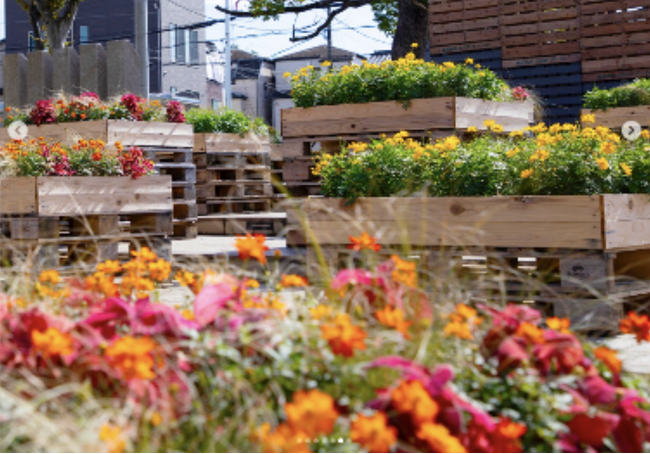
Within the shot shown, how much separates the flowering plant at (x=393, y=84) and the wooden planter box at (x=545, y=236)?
263 cm

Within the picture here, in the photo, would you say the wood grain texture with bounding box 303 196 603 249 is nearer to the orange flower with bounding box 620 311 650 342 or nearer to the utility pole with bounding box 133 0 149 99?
the orange flower with bounding box 620 311 650 342

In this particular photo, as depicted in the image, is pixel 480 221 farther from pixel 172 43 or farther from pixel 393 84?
pixel 172 43

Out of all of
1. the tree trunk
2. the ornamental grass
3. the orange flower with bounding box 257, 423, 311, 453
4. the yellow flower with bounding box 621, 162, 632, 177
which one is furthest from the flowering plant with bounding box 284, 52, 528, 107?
the orange flower with bounding box 257, 423, 311, 453

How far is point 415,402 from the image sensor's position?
5.62ft

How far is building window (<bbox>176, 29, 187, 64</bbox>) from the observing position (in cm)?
3381

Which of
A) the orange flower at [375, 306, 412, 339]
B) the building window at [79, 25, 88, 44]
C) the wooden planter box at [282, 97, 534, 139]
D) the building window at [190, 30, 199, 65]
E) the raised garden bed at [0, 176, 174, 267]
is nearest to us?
the orange flower at [375, 306, 412, 339]

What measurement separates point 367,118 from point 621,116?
4.16m

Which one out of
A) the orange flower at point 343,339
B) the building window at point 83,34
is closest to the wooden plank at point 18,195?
the orange flower at point 343,339

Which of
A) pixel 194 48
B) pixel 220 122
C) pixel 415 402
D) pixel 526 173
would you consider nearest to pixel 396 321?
pixel 415 402

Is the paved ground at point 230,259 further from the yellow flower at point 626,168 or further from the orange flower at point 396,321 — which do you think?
the yellow flower at point 626,168

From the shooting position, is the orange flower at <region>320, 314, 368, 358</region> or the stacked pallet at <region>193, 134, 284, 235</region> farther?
the stacked pallet at <region>193, 134, 284, 235</region>

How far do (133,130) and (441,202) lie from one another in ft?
16.5

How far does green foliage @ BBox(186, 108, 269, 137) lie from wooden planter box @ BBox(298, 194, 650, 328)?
5.74 meters

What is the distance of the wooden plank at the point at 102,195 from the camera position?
6.54 metres
